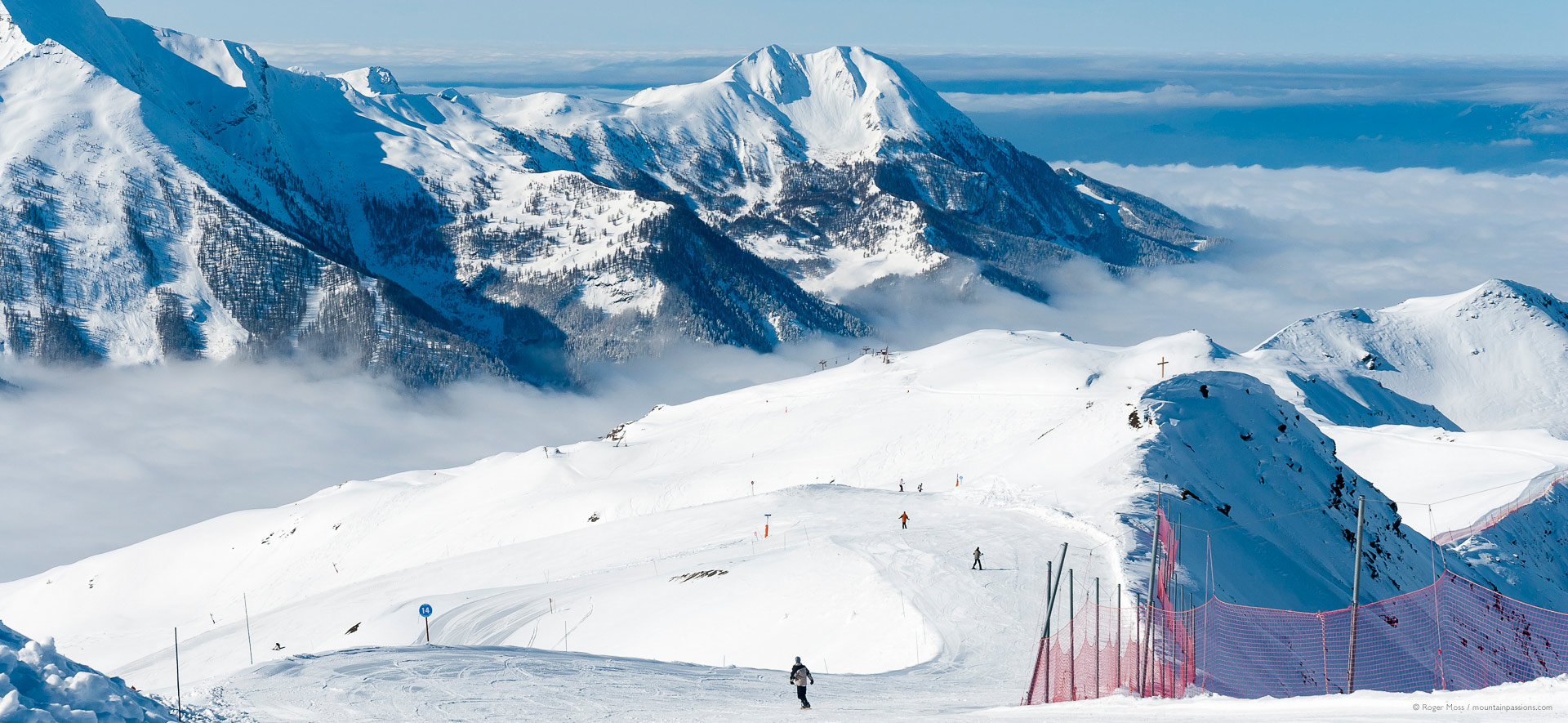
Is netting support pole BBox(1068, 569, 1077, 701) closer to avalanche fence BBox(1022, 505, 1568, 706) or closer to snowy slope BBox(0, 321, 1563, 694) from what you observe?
avalanche fence BBox(1022, 505, 1568, 706)

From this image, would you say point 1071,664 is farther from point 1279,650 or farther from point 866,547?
point 866,547


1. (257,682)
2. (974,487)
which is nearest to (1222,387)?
(974,487)

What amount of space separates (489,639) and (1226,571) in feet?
100

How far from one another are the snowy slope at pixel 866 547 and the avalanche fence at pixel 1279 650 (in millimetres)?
2289

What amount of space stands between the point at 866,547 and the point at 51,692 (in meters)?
36.4

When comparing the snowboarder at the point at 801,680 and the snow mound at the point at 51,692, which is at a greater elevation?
the snow mound at the point at 51,692

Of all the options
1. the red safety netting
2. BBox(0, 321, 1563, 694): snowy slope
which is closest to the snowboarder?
the red safety netting

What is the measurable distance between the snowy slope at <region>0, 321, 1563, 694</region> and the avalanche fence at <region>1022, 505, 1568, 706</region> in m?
2.29

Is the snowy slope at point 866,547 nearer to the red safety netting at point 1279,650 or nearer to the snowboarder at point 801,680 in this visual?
the red safety netting at point 1279,650

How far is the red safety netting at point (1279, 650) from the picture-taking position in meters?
34.2

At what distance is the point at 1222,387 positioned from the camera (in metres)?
61.6

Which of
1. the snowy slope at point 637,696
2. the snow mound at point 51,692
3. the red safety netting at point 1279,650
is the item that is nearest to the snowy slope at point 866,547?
the red safety netting at point 1279,650

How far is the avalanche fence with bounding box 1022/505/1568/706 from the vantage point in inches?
1346

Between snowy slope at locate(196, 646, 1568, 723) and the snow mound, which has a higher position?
the snow mound
